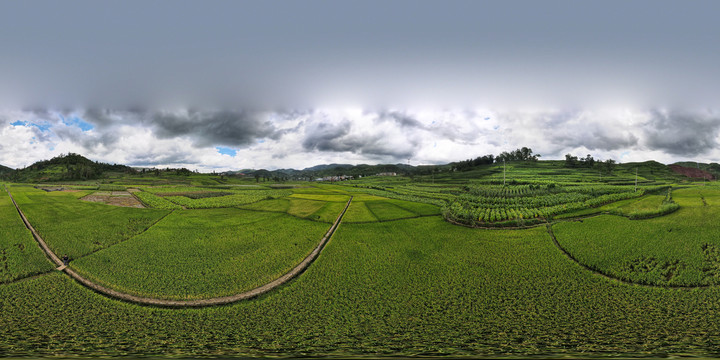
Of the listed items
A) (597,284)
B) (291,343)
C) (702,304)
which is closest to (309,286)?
(291,343)

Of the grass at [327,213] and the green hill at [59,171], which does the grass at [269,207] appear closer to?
the grass at [327,213]

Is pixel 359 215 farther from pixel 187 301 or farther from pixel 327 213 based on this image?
pixel 187 301

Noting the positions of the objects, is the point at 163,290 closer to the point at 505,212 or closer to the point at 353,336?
Answer: the point at 353,336

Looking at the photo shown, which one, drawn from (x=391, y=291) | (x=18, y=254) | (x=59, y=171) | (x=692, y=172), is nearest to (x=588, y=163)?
(x=692, y=172)

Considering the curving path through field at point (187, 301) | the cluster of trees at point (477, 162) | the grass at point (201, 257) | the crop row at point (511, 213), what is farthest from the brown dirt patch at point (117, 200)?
Answer: the cluster of trees at point (477, 162)

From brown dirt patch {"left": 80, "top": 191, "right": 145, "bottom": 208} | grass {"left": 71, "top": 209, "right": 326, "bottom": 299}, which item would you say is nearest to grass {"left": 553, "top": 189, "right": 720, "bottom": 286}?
grass {"left": 71, "top": 209, "right": 326, "bottom": 299}
